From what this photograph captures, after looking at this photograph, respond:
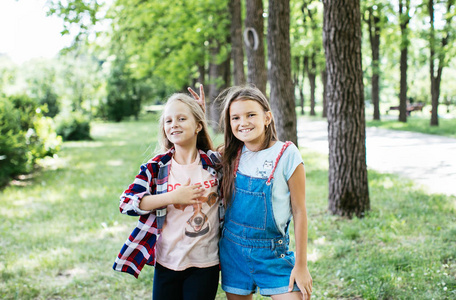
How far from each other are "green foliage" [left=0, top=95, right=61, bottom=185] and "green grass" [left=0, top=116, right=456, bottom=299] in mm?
1190

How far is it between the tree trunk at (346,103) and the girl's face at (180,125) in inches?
138

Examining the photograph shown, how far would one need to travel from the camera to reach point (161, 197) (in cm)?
229

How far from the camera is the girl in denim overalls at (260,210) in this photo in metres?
2.21

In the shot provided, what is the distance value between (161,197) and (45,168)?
445 inches

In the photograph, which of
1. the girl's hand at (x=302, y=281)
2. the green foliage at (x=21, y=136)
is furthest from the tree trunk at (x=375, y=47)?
the girl's hand at (x=302, y=281)

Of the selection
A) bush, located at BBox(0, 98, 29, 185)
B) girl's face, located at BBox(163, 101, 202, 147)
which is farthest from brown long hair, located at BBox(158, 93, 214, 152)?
bush, located at BBox(0, 98, 29, 185)

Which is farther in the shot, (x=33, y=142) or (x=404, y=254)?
(x=33, y=142)

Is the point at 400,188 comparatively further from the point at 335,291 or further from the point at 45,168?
the point at 45,168

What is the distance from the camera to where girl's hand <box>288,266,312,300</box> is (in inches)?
84.7

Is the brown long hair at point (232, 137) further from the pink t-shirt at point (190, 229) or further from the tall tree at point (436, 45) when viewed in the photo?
the tall tree at point (436, 45)

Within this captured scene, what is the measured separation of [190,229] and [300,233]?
0.66 metres

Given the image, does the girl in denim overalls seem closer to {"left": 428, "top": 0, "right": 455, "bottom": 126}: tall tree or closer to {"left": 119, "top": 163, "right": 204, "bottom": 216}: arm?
{"left": 119, "top": 163, "right": 204, "bottom": 216}: arm

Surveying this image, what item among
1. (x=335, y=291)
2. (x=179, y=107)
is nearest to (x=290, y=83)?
(x=335, y=291)

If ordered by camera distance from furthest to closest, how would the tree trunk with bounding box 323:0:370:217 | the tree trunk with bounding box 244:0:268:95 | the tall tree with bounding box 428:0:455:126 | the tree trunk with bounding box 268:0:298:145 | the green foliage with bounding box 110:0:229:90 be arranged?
the tall tree with bounding box 428:0:455:126 → the green foliage with bounding box 110:0:229:90 → the tree trunk with bounding box 244:0:268:95 → the tree trunk with bounding box 268:0:298:145 → the tree trunk with bounding box 323:0:370:217
